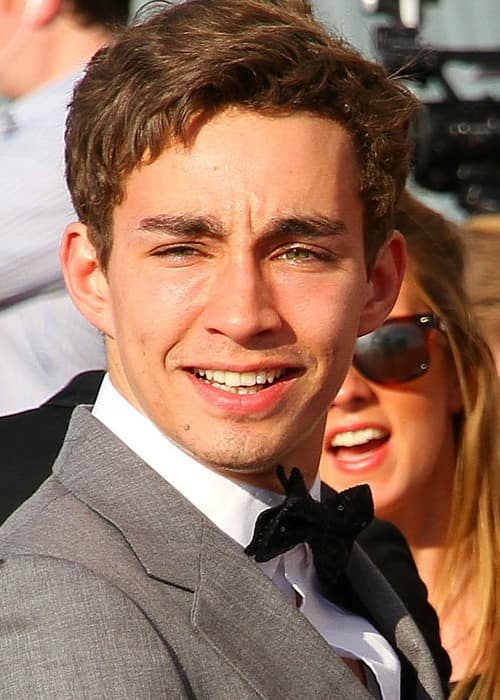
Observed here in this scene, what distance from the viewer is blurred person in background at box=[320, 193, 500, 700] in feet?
10.7

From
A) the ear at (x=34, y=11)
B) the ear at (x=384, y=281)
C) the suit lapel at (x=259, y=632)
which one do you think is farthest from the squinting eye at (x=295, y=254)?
the ear at (x=34, y=11)

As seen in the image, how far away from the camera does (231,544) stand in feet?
5.91

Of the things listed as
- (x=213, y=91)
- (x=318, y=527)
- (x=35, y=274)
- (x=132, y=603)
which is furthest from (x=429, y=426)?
(x=132, y=603)

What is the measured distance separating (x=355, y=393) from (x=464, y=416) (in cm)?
27

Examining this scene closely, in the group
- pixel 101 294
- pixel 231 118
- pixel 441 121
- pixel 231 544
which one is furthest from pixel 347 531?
pixel 441 121

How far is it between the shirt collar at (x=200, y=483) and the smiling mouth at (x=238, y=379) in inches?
4.2

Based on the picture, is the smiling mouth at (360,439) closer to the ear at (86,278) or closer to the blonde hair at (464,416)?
the blonde hair at (464,416)

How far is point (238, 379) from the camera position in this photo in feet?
5.88

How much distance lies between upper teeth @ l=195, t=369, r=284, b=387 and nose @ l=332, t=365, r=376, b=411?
58.3 inches

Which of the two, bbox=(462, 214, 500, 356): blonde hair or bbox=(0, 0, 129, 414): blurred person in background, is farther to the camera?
bbox=(462, 214, 500, 356): blonde hair

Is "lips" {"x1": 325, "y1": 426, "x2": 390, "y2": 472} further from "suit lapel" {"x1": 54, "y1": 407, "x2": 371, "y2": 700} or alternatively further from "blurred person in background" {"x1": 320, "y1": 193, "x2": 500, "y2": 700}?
"suit lapel" {"x1": 54, "y1": 407, "x2": 371, "y2": 700}

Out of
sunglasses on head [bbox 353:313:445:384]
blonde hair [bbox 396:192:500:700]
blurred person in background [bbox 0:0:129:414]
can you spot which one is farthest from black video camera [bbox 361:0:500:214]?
blurred person in background [bbox 0:0:129:414]

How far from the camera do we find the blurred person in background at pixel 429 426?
325cm

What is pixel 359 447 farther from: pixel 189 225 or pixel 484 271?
pixel 189 225
